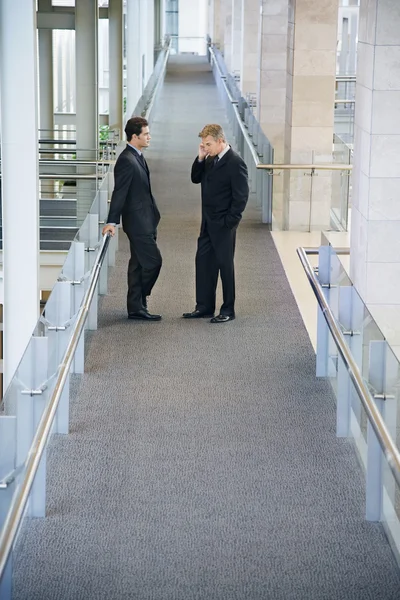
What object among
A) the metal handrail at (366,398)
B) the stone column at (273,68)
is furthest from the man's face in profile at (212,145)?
the stone column at (273,68)

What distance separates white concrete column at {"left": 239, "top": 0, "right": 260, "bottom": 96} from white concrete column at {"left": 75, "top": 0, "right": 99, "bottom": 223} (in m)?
8.07

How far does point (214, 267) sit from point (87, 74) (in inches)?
389

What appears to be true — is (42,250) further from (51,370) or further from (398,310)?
(51,370)

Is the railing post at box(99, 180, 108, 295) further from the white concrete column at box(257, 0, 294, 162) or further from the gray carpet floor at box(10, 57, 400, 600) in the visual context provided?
the white concrete column at box(257, 0, 294, 162)

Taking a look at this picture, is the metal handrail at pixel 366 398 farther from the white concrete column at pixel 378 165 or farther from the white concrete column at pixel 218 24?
the white concrete column at pixel 218 24

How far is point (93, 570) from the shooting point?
450cm

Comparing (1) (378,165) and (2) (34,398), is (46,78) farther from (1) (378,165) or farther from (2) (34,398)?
(2) (34,398)

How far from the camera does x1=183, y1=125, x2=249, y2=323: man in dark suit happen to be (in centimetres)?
831

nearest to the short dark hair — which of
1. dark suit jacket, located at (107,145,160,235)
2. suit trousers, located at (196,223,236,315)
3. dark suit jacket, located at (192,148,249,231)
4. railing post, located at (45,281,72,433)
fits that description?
dark suit jacket, located at (107,145,160,235)

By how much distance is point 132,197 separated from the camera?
27.5 ft

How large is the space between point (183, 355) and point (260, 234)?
5.27 m

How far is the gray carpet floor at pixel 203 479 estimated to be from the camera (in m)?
4.47

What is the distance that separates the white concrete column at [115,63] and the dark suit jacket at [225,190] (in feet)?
49.0

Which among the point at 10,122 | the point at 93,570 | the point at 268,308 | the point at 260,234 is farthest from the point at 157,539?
the point at 260,234
